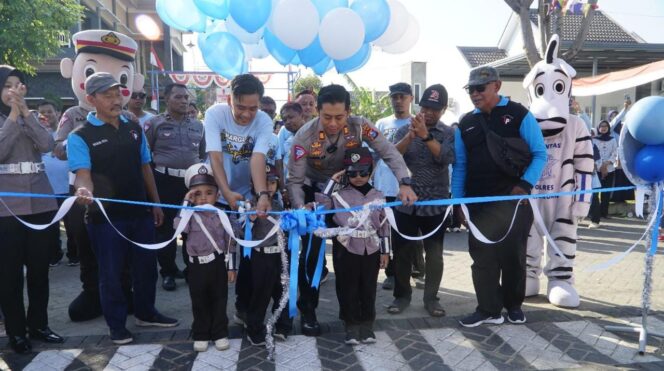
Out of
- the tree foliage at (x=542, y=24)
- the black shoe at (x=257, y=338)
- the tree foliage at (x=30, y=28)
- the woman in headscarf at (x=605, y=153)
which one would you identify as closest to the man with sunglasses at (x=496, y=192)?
the black shoe at (x=257, y=338)

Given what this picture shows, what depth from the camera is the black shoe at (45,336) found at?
391 centimetres

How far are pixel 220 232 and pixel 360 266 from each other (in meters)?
1.12

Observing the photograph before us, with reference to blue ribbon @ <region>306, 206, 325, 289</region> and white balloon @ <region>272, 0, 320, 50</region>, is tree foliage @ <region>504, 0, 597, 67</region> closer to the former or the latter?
white balloon @ <region>272, 0, 320, 50</region>

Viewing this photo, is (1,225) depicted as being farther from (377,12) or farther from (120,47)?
(377,12)

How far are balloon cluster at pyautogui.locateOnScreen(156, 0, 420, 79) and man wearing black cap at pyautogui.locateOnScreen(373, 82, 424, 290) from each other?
1.74 metres

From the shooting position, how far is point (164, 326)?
167 inches

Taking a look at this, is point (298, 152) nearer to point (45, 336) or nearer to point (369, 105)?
point (45, 336)

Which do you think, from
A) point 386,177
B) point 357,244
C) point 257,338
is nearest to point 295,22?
point 386,177

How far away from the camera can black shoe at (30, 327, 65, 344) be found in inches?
154

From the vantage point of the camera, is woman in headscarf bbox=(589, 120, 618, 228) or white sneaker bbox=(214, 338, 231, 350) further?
woman in headscarf bbox=(589, 120, 618, 228)

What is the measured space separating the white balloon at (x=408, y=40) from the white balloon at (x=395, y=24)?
80 millimetres

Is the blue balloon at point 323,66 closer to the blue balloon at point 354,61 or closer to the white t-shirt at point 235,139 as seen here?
the blue balloon at point 354,61

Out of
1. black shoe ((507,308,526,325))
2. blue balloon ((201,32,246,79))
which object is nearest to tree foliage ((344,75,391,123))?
blue balloon ((201,32,246,79))

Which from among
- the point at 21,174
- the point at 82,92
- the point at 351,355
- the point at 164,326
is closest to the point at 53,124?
the point at 82,92
